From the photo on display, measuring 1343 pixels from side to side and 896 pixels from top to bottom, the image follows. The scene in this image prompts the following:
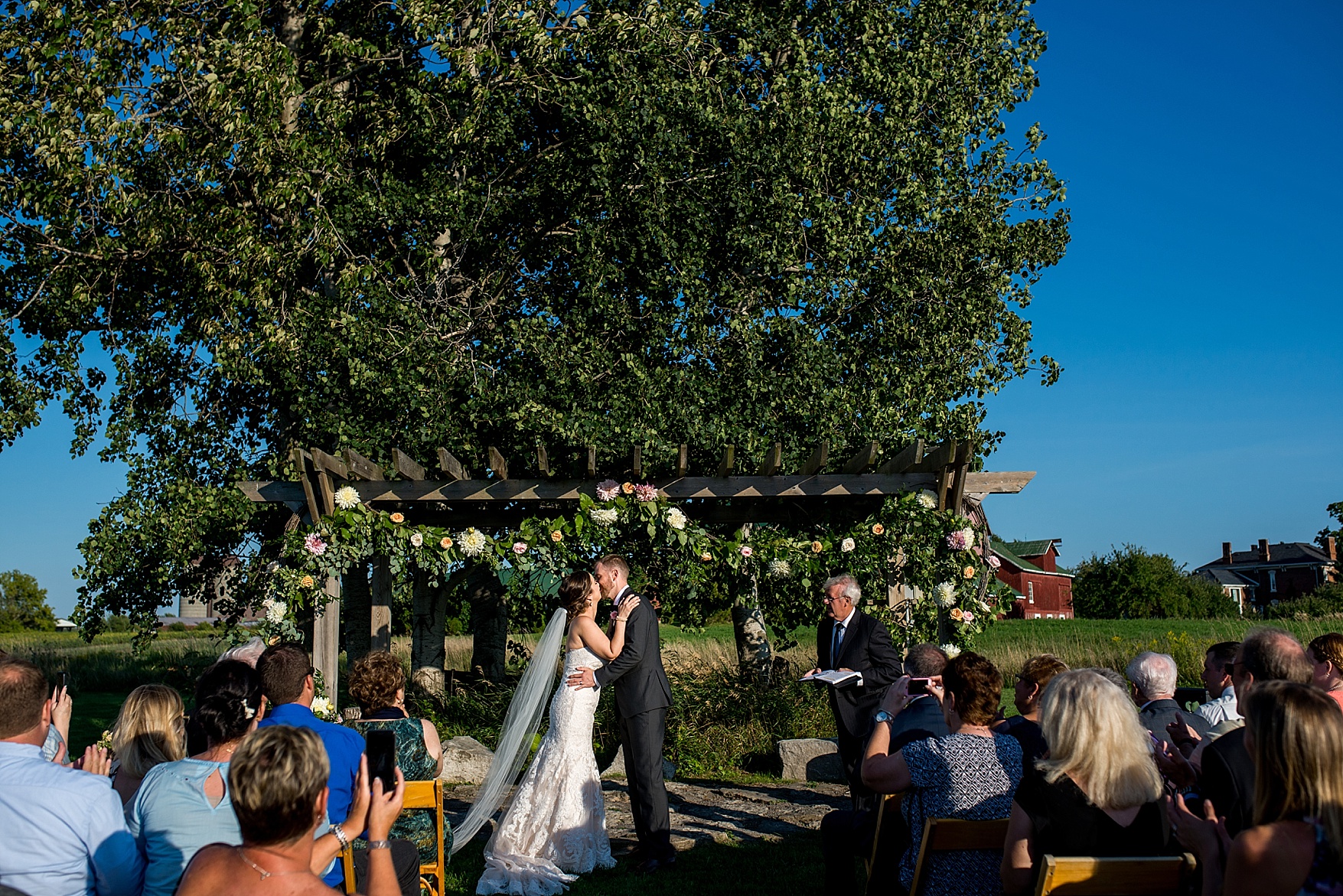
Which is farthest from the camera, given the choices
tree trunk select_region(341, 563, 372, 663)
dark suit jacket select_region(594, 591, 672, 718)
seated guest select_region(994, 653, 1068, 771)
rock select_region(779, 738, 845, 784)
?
tree trunk select_region(341, 563, 372, 663)

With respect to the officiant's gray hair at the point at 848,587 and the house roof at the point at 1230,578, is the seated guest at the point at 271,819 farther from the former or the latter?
the house roof at the point at 1230,578

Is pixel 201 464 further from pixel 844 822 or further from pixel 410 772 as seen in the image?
pixel 844 822

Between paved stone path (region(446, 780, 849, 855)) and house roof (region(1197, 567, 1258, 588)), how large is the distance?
83.4 meters

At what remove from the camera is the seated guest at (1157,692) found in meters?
4.77

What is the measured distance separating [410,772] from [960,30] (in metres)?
13.5

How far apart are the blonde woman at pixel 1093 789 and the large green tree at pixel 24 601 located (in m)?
53.3

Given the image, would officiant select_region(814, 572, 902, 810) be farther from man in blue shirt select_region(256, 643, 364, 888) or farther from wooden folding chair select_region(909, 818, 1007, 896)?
man in blue shirt select_region(256, 643, 364, 888)

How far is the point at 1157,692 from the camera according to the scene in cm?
488

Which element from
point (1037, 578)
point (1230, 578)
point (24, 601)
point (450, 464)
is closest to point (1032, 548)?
point (1037, 578)

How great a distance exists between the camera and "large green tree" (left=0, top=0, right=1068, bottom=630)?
1121cm

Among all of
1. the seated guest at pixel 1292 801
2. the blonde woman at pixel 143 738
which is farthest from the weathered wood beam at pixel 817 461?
the seated guest at pixel 1292 801

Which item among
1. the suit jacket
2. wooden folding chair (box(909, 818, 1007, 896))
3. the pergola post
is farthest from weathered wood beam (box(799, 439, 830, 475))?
wooden folding chair (box(909, 818, 1007, 896))

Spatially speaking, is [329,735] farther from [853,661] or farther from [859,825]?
[853,661]

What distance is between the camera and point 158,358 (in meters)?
12.0
